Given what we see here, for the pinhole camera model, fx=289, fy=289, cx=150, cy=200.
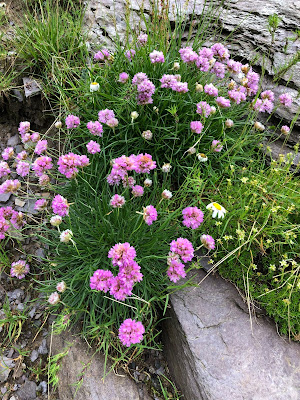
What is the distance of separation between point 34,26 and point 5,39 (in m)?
0.47

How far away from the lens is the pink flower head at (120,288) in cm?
169

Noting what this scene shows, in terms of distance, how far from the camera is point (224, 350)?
→ 1953 millimetres

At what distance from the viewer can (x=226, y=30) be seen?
352 cm

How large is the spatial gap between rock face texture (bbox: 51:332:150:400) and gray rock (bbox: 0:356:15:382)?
38cm

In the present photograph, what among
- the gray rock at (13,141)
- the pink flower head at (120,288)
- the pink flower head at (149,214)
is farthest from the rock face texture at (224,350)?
Result: the gray rock at (13,141)

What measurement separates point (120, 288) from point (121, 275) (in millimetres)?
89

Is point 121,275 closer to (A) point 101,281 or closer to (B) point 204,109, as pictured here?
(A) point 101,281

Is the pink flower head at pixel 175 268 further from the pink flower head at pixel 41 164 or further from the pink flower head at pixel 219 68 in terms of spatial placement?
the pink flower head at pixel 219 68

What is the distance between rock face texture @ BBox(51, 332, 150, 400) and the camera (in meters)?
1.91

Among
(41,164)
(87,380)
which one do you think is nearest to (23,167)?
(41,164)

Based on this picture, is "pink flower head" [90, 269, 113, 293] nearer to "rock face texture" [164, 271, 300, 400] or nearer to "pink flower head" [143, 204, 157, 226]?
"pink flower head" [143, 204, 157, 226]

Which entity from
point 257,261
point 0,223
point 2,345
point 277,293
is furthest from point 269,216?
point 2,345

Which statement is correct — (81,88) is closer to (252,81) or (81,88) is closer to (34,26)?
(34,26)

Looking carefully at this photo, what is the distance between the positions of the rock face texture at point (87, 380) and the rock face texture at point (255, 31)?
8.50 feet
